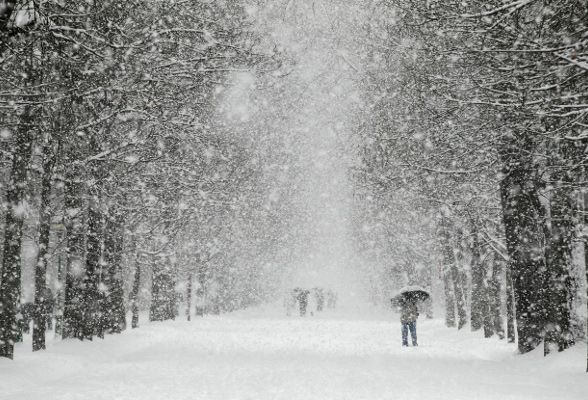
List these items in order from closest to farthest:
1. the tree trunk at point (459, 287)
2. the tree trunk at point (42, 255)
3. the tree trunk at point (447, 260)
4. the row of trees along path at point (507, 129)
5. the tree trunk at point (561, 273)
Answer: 1. the row of trees along path at point (507, 129)
2. the tree trunk at point (561, 273)
3. the tree trunk at point (42, 255)
4. the tree trunk at point (459, 287)
5. the tree trunk at point (447, 260)

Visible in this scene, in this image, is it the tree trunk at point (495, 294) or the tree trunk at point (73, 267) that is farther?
the tree trunk at point (495, 294)

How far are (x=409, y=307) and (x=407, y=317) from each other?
44 cm

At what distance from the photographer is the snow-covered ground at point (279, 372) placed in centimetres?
900

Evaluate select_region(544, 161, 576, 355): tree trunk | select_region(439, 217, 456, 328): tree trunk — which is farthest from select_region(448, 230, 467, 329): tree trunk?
select_region(544, 161, 576, 355): tree trunk

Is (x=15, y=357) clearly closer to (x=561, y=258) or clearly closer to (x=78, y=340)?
(x=78, y=340)

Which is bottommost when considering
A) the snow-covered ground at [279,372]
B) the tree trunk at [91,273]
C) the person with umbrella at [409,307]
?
the snow-covered ground at [279,372]

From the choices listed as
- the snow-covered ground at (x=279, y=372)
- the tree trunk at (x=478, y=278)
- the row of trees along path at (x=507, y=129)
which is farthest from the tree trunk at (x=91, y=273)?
the tree trunk at (x=478, y=278)

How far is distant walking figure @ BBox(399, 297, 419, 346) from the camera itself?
1878 centimetres

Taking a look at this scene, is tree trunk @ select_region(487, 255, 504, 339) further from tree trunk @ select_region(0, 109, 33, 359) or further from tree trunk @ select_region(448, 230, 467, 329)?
tree trunk @ select_region(0, 109, 33, 359)

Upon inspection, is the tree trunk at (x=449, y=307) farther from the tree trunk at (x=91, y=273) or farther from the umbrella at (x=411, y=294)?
the tree trunk at (x=91, y=273)

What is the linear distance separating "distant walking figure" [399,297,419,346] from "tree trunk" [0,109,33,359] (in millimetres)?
11649

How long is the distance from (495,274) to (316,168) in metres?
39.2

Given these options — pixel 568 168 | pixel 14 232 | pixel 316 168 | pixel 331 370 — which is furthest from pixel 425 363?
pixel 316 168

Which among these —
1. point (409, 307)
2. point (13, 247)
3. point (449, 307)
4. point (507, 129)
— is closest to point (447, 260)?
point (449, 307)
